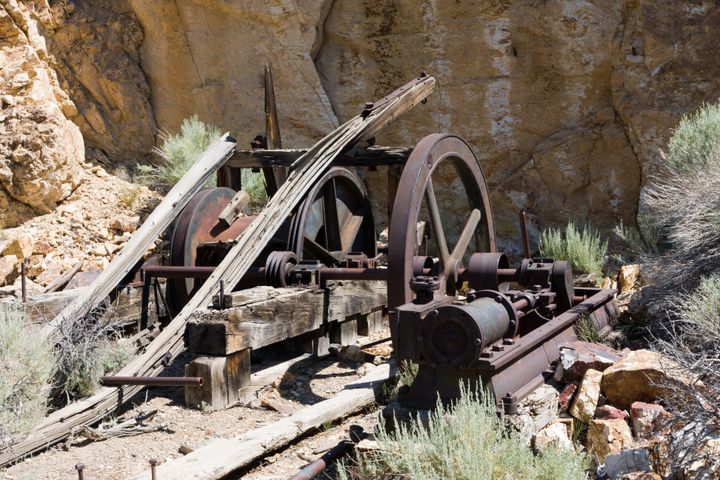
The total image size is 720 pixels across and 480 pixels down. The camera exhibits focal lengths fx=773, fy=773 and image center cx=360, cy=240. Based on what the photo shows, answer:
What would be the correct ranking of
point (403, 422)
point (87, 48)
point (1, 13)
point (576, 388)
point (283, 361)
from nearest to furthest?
point (403, 422), point (576, 388), point (283, 361), point (1, 13), point (87, 48)

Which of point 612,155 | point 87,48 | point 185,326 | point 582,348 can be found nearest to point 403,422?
point 582,348

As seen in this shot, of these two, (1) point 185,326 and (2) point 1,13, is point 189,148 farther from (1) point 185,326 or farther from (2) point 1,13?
(1) point 185,326

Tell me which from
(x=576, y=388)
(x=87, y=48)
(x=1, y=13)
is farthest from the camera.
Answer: (x=87, y=48)

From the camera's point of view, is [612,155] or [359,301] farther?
[612,155]

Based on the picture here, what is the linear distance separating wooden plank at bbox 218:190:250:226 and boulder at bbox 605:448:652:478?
13.9 ft

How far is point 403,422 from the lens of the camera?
146 inches

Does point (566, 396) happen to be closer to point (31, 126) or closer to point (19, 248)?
point (19, 248)

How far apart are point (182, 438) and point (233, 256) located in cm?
154

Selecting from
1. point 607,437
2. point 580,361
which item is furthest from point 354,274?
point 607,437

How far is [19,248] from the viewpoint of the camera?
8.12 metres

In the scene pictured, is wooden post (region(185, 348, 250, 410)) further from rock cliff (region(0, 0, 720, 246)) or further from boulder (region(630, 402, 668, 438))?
rock cliff (region(0, 0, 720, 246))

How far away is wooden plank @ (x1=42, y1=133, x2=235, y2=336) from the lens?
17.1 feet

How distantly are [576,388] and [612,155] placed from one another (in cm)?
573

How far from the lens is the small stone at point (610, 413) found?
3708mm
